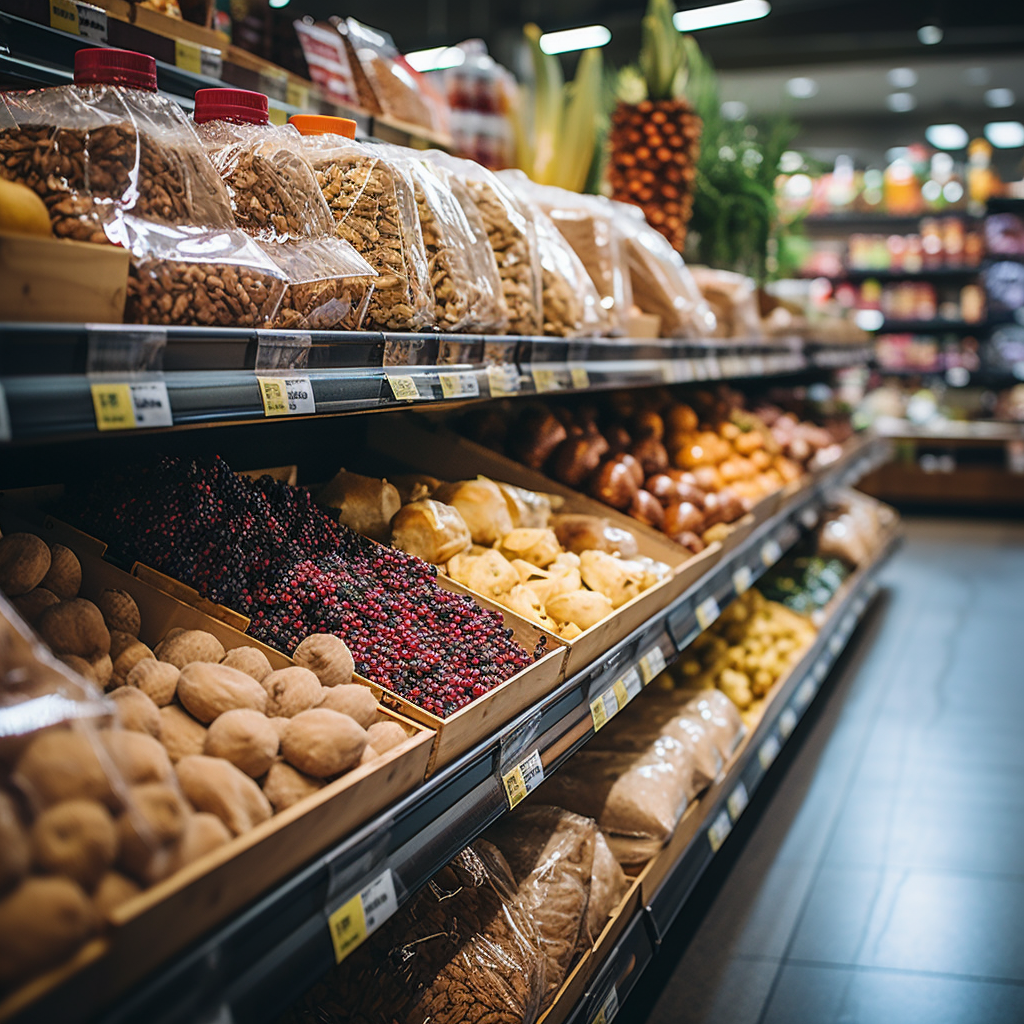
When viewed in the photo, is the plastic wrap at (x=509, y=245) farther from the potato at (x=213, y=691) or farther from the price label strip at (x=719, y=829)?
the price label strip at (x=719, y=829)

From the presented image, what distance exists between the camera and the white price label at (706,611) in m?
2.15

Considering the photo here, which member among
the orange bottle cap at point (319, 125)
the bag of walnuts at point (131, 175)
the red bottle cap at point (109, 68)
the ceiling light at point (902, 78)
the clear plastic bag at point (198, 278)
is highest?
the ceiling light at point (902, 78)

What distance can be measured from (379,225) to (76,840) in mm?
1064

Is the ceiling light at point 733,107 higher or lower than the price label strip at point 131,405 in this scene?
higher

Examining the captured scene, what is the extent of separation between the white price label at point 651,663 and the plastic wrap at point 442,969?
50cm

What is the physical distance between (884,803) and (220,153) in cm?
262

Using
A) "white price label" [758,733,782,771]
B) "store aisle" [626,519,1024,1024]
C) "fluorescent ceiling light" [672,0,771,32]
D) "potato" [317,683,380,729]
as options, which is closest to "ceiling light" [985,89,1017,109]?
"fluorescent ceiling light" [672,0,771,32]

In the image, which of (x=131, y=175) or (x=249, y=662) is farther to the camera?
(x=249, y=662)

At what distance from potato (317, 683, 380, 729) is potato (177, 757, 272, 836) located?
0.20m

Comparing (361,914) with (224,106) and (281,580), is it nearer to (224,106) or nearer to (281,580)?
(281,580)

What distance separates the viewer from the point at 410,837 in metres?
1.12

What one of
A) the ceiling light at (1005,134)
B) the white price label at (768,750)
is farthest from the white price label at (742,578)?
the ceiling light at (1005,134)

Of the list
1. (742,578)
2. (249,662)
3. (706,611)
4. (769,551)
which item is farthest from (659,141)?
(249,662)

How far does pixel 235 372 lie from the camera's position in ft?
3.48
